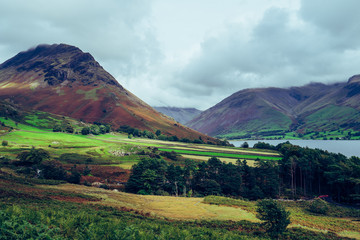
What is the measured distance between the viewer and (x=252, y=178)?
79.6 metres

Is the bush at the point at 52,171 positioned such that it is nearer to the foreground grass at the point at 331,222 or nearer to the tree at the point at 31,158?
the tree at the point at 31,158

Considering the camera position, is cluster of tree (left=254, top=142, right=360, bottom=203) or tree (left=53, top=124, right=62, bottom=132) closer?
cluster of tree (left=254, top=142, right=360, bottom=203)

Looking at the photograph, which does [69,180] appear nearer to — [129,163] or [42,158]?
[42,158]

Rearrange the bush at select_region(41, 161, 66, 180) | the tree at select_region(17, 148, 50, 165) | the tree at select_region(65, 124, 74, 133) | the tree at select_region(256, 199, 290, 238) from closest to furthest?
the tree at select_region(256, 199, 290, 238)
the bush at select_region(41, 161, 66, 180)
the tree at select_region(17, 148, 50, 165)
the tree at select_region(65, 124, 74, 133)

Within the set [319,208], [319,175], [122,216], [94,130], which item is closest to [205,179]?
[319,208]

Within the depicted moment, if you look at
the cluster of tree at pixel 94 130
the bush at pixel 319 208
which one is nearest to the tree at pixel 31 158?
the bush at pixel 319 208

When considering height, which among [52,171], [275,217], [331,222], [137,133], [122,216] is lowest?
[331,222]

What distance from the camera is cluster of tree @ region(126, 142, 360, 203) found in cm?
7088

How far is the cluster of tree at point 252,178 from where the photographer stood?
70.9 meters

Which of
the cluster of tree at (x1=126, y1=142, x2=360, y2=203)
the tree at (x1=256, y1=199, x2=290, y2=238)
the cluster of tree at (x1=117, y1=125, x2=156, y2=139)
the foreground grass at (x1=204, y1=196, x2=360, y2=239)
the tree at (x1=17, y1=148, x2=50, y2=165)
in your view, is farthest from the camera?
the cluster of tree at (x1=117, y1=125, x2=156, y2=139)

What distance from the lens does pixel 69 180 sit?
216ft

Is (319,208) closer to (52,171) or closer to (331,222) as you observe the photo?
(331,222)

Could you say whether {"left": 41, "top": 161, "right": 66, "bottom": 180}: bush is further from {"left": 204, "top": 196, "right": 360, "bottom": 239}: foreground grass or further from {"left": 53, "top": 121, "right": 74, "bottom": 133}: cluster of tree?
{"left": 53, "top": 121, "right": 74, "bottom": 133}: cluster of tree

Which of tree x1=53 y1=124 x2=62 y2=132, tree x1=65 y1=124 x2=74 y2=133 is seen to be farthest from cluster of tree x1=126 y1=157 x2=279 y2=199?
tree x1=53 y1=124 x2=62 y2=132
